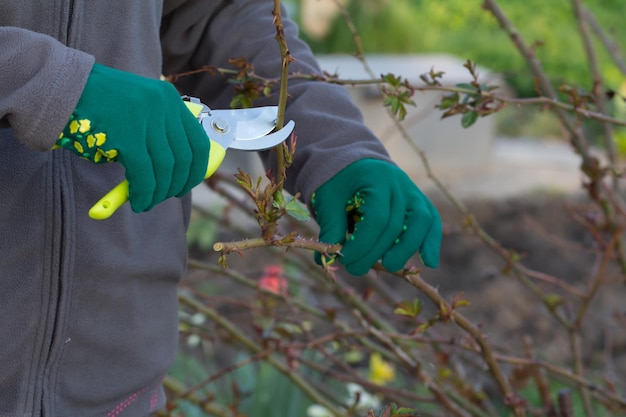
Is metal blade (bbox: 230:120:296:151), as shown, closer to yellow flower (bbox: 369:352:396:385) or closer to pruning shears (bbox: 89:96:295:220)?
pruning shears (bbox: 89:96:295:220)

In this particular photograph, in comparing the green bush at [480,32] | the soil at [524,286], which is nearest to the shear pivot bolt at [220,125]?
the soil at [524,286]

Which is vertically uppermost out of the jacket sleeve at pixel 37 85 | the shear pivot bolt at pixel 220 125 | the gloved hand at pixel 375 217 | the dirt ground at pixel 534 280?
the jacket sleeve at pixel 37 85

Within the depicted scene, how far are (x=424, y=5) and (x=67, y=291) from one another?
10.9m

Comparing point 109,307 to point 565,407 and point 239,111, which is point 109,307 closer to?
point 239,111

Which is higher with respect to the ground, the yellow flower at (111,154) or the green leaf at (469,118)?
the yellow flower at (111,154)

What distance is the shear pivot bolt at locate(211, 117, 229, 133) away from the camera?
105cm

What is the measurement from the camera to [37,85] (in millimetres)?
867

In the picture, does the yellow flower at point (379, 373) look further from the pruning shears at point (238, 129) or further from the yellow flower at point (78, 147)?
the yellow flower at point (78, 147)

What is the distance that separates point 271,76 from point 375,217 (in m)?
0.30

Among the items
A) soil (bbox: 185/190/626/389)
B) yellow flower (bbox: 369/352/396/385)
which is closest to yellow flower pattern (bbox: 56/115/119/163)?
yellow flower (bbox: 369/352/396/385)

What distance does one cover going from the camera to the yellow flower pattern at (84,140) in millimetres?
887

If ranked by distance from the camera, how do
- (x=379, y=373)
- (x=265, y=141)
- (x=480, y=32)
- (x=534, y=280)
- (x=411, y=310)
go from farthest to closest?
(x=480, y=32), (x=534, y=280), (x=379, y=373), (x=411, y=310), (x=265, y=141)

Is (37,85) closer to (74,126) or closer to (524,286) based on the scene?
(74,126)

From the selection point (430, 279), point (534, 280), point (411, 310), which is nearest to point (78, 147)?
point (411, 310)
